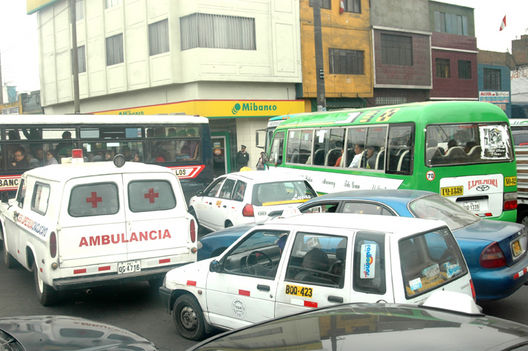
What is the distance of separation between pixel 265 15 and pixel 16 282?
21.2 meters

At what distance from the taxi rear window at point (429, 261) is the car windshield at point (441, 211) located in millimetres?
1591

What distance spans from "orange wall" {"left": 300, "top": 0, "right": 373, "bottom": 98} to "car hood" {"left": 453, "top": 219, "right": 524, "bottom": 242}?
22813mm

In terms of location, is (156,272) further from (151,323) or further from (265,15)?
(265,15)

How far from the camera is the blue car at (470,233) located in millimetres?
6129

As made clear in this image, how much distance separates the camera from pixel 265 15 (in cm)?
2761

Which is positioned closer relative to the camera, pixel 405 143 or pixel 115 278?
pixel 115 278

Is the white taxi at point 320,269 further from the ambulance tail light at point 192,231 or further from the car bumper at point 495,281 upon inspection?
the ambulance tail light at point 192,231

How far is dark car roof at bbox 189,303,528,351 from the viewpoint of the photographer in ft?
7.72

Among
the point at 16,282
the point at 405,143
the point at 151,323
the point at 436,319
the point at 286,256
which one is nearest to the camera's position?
the point at 436,319

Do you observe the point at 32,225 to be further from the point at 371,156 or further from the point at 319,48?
the point at 319,48

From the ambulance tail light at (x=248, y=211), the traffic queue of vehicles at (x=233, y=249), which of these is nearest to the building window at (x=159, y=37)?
the ambulance tail light at (x=248, y=211)

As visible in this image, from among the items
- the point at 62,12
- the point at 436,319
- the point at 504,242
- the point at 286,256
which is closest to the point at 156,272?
the point at 286,256

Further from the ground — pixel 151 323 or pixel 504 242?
pixel 504 242

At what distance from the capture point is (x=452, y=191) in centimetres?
1046
